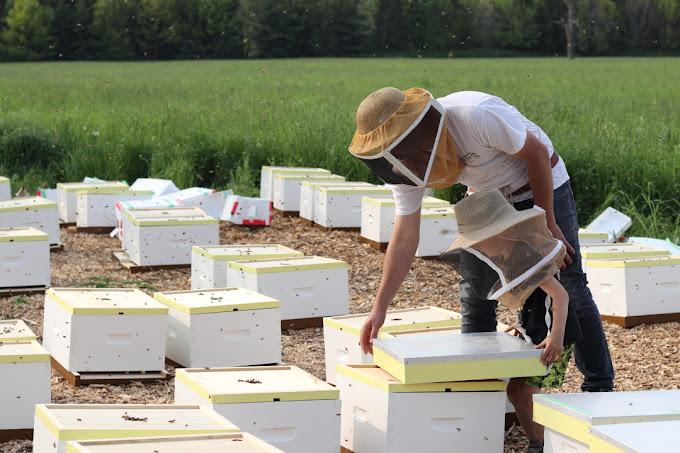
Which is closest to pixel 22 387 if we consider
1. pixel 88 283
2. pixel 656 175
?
pixel 88 283

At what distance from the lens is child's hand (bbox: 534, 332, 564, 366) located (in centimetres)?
276

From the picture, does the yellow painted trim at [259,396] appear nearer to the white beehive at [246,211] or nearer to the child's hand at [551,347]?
the child's hand at [551,347]

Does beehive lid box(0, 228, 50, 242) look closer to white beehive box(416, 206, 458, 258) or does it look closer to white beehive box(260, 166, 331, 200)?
white beehive box(416, 206, 458, 258)

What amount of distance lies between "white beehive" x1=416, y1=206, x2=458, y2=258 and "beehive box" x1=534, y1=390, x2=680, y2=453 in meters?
3.98

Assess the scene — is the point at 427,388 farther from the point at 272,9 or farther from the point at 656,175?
the point at 272,9

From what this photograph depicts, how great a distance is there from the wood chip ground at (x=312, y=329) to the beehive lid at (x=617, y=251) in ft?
1.49

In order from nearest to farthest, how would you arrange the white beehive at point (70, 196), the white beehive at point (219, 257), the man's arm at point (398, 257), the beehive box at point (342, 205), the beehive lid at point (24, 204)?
the man's arm at point (398, 257), the white beehive at point (219, 257), the beehive lid at point (24, 204), the beehive box at point (342, 205), the white beehive at point (70, 196)

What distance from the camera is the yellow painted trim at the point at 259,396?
9.37ft

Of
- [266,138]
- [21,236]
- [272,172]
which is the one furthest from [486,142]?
[266,138]

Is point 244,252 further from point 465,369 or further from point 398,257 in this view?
point 465,369

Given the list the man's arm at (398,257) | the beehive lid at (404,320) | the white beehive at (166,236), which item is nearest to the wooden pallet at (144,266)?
the white beehive at (166,236)

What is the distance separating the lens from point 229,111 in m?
13.2

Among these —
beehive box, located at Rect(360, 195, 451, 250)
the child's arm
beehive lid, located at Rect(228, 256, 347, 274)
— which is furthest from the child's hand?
beehive box, located at Rect(360, 195, 451, 250)

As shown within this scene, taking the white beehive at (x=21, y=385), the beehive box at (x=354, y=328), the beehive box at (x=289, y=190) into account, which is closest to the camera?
the white beehive at (x=21, y=385)
